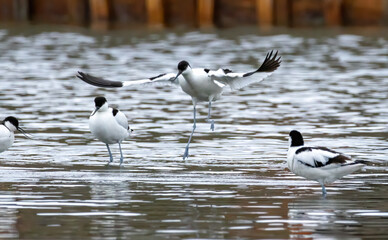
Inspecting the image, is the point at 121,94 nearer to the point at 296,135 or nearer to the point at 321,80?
the point at 321,80

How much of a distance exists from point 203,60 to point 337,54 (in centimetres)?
415

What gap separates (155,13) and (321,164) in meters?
30.2

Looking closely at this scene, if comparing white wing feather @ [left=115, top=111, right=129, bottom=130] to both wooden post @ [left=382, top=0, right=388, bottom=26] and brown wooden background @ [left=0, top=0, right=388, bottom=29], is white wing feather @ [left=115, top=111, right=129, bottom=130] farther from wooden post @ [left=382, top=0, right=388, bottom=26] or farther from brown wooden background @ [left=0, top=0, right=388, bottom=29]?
wooden post @ [left=382, top=0, right=388, bottom=26]

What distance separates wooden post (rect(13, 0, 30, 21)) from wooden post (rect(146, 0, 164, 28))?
18.9 ft

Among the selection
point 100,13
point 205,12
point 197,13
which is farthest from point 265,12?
point 100,13

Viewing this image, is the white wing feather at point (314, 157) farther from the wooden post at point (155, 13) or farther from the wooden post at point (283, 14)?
the wooden post at point (155, 13)

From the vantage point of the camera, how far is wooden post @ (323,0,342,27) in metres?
39.6

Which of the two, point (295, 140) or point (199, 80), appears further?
point (199, 80)

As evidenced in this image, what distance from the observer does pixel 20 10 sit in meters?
45.2

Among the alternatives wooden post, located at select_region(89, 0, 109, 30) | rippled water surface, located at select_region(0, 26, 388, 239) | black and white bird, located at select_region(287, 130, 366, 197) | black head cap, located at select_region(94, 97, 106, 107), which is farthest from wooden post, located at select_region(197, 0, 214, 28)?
black and white bird, located at select_region(287, 130, 366, 197)

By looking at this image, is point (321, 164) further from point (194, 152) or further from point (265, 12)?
point (265, 12)

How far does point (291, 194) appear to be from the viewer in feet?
41.1

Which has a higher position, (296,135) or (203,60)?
(296,135)

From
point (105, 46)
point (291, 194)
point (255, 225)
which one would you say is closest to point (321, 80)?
point (105, 46)
